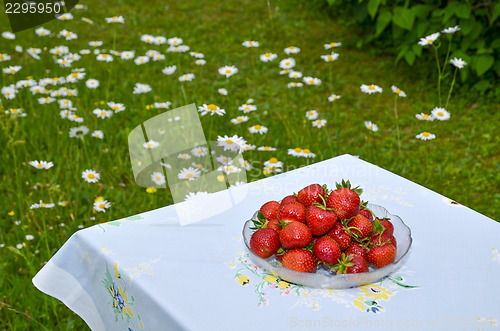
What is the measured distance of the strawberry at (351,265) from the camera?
1326 mm

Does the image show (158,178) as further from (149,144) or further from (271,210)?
(271,210)

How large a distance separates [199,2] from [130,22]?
0.79m

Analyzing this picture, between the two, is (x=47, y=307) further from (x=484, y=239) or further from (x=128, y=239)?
(x=484, y=239)

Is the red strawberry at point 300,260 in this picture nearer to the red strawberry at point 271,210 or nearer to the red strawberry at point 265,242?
the red strawberry at point 265,242

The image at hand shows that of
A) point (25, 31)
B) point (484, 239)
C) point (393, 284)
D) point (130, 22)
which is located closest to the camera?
point (393, 284)

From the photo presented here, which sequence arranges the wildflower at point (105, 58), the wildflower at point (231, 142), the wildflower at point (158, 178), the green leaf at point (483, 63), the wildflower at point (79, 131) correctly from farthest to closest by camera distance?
the green leaf at point (483, 63)
the wildflower at point (105, 58)
the wildflower at point (79, 131)
the wildflower at point (158, 178)
the wildflower at point (231, 142)

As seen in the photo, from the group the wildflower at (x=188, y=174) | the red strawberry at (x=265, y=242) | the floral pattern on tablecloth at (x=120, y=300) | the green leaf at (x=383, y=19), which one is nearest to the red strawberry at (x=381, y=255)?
the red strawberry at (x=265, y=242)

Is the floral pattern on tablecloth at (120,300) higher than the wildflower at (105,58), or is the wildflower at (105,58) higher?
the floral pattern on tablecloth at (120,300)

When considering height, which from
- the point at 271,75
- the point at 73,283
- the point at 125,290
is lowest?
the point at 271,75

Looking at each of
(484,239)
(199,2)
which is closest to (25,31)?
(199,2)

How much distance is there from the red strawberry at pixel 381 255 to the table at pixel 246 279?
52mm

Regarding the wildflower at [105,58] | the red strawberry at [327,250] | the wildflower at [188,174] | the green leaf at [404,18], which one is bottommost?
the wildflower at [105,58]

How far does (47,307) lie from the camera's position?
237cm

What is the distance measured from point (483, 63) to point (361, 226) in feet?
9.72
